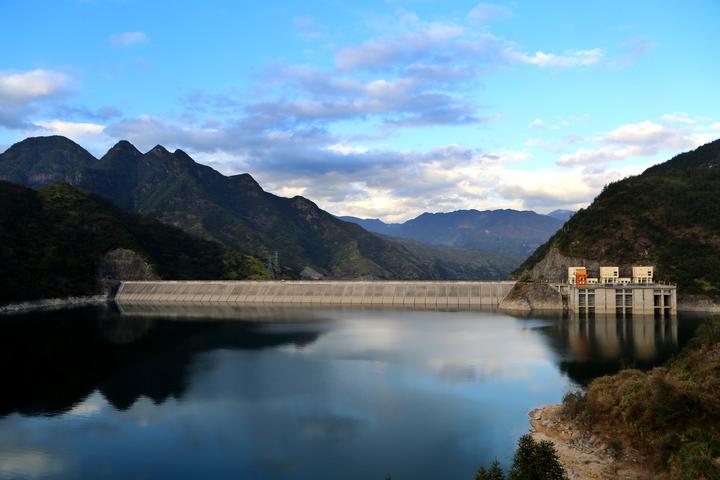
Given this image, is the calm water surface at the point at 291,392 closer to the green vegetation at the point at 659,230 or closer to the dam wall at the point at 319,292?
the green vegetation at the point at 659,230

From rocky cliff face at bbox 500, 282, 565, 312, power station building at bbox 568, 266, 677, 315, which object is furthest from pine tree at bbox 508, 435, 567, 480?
rocky cliff face at bbox 500, 282, 565, 312

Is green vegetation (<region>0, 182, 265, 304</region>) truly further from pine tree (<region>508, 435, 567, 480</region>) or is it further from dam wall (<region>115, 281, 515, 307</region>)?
pine tree (<region>508, 435, 567, 480</region>)

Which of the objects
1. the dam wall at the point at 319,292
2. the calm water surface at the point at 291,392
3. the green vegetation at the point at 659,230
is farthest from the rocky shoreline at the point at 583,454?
the dam wall at the point at 319,292

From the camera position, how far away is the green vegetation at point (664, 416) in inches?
1048

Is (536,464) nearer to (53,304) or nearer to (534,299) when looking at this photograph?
(534,299)

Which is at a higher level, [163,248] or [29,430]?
[163,248]

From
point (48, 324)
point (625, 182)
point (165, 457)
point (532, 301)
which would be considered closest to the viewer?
point (165, 457)

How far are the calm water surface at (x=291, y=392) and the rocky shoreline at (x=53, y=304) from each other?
20769mm

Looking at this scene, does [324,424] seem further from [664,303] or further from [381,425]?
[664,303]

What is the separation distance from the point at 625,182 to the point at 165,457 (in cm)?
11980

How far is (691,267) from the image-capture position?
98.3 meters

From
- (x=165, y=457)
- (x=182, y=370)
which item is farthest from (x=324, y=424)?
(x=182, y=370)

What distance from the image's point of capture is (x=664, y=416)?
31.0 m

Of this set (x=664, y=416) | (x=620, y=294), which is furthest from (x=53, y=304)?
(x=664, y=416)
